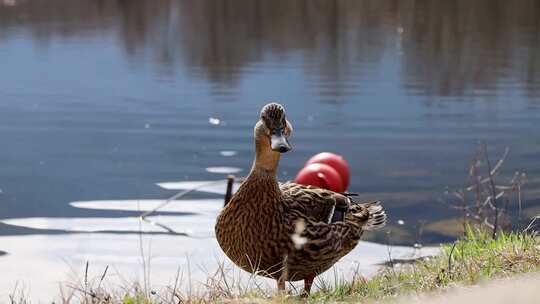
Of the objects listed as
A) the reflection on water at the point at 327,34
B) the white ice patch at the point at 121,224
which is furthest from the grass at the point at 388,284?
the reflection on water at the point at 327,34

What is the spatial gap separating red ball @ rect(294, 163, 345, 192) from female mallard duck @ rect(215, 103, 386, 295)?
3.32m

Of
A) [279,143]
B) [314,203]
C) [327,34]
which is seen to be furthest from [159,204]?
[327,34]

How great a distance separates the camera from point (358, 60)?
3953 cm

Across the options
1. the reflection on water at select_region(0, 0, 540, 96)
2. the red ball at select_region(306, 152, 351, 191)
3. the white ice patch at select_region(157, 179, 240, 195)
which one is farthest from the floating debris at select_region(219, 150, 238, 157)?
the reflection on water at select_region(0, 0, 540, 96)

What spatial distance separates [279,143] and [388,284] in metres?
1.07

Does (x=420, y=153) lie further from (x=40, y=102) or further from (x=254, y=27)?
(x=254, y=27)

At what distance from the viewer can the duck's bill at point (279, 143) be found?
Answer: 7434 millimetres

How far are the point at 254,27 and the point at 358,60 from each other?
16820 mm

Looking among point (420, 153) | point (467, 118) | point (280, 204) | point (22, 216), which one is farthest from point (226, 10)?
point (280, 204)

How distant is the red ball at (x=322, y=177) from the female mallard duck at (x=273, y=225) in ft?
10.9

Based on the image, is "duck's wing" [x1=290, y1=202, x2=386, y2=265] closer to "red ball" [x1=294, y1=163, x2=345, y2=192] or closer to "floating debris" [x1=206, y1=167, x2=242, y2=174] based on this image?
Result: "red ball" [x1=294, y1=163, x2=345, y2=192]

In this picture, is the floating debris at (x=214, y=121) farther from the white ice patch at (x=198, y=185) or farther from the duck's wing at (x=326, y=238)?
the duck's wing at (x=326, y=238)

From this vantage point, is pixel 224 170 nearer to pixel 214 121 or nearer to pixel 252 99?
pixel 214 121

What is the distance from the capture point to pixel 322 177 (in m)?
11.7
